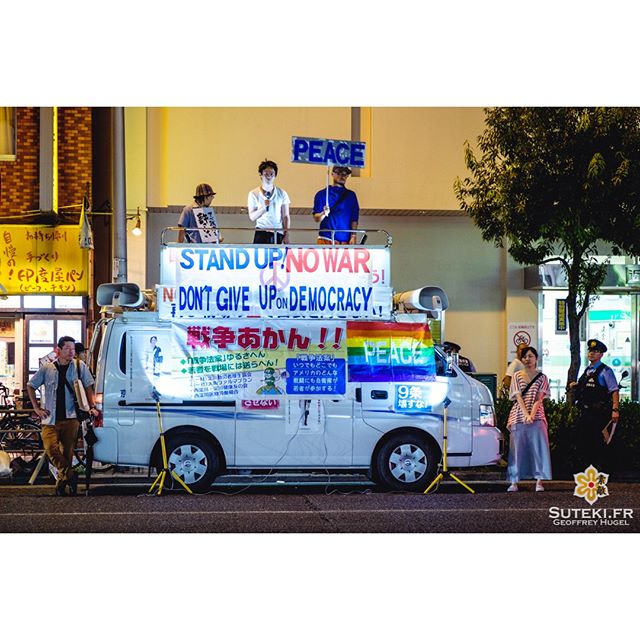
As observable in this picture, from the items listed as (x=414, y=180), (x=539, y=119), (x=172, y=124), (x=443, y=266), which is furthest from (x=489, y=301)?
(x=172, y=124)

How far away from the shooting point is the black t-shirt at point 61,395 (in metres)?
11.4

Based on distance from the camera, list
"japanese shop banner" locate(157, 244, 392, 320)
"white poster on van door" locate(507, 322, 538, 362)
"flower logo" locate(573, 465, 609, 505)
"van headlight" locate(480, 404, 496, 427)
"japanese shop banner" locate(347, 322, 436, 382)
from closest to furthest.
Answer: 1. "flower logo" locate(573, 465, 609, 505)
2. "japanese shop banner" locate(157, 244, 392, 320)
3. "japanese shop banner" locate(347, 322, 436, 382)
4. "van headlight" locate(480, 404, 496, 427)
5. "white poster on van door" locate(507, 322, 538, 362)

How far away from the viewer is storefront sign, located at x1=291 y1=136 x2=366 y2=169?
10852 millimetres

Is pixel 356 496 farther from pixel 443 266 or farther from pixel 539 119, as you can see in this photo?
pixel 443 266

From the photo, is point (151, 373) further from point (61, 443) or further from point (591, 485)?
point (591, 485)

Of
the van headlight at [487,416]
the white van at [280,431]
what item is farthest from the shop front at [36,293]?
the van headlight at [487,416]

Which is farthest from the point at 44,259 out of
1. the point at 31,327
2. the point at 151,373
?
the point at 151,373

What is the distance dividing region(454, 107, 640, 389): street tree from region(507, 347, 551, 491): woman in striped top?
249 cm

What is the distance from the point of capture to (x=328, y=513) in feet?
33.5

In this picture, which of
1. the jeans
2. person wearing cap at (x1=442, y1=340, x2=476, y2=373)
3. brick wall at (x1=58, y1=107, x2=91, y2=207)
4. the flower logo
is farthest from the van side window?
brick wall at (x1=58, y1=107, x2=91, y2=207)

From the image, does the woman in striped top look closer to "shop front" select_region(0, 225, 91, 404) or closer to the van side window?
the van side window

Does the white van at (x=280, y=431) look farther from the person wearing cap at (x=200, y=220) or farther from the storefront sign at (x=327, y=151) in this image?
the storefront sign at (x=327, y=151)

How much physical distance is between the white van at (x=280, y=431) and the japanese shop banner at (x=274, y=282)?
525mm

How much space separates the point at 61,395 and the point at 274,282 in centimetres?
278
